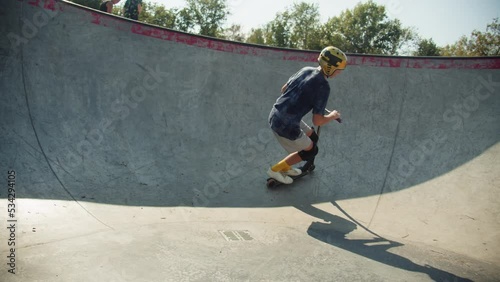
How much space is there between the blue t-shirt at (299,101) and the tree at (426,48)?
61824mm

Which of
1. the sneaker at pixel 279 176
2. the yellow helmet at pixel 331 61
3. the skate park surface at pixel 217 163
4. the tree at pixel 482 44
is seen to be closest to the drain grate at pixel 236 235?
the skate park surface at pixel 217 163

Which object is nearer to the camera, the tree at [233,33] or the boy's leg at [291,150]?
the boy's leg at [291,150]

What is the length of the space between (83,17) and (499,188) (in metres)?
7.66

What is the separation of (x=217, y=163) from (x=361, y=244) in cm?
273

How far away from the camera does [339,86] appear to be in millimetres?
7477

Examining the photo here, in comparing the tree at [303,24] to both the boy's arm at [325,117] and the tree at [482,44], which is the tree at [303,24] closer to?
the tree at [482,44]

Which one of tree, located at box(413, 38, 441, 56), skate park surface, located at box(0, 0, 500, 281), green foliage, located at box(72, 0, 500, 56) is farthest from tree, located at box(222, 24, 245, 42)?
skate park surface, located at box(0, 0, 500, 281)

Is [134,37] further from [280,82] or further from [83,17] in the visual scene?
[280,82]

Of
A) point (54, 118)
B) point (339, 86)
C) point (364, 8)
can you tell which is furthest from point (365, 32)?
point (54, 118)

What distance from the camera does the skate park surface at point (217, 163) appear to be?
318 cm

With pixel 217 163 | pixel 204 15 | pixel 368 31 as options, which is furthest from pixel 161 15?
pixel 217 163

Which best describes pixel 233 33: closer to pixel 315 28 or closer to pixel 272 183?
pixel 315 28

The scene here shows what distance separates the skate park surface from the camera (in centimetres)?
318

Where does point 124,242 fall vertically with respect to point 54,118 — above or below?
below
